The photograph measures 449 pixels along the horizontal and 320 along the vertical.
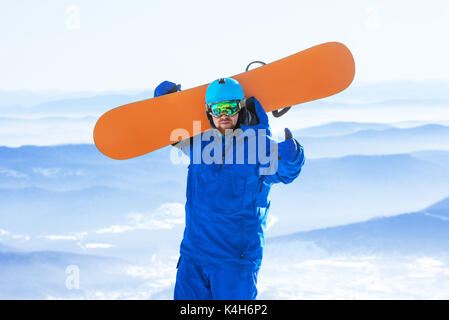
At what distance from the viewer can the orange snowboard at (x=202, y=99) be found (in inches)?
88.8

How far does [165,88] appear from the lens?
2.35m

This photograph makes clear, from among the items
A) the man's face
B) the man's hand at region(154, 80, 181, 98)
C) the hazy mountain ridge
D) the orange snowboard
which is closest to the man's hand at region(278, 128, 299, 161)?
the man's face

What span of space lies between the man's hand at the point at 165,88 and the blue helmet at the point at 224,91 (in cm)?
31

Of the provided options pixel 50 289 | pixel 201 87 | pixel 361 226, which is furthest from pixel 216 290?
pixel 361 226

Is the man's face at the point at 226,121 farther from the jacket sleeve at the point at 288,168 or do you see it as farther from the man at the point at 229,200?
the jacket sleeve at the point at 288,168

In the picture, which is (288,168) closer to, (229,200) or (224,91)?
(229,200)

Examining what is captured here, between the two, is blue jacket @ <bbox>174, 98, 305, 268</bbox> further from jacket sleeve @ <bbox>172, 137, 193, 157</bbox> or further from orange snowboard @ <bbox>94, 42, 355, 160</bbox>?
orange snowboard @ <bbox>94, 42, 355, 160</bbox>

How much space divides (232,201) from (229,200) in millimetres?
12

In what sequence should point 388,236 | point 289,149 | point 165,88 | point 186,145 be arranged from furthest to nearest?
point 388,236, point 165,88, point 186,145, point 289,149

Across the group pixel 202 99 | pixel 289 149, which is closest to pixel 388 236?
pixel 202 99

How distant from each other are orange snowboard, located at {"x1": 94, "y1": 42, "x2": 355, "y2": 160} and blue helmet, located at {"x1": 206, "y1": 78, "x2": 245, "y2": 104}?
17 centimetres

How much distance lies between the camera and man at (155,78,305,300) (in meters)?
2.03

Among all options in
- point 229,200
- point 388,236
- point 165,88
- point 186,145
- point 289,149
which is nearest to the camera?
point 289,149
